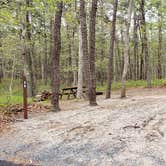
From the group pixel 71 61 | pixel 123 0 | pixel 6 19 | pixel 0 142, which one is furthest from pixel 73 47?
pixel 0 142

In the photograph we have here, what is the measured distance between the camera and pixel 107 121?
9.37 m

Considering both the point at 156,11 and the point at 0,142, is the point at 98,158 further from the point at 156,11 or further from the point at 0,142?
the point at 156,11

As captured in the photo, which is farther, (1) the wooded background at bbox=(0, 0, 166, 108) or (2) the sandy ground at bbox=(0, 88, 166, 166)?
(1) the wooded background at bbox=(0, 0, 166, 108)

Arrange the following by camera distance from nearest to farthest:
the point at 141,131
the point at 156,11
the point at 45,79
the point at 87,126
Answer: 1. the point at 141,131
2. the point at 87,126
3. the point at 156,11
4. the point at 45,79

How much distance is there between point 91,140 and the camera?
7.51 metres

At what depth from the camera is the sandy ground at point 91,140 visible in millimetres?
6267

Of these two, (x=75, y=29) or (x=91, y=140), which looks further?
(x=75, y=29)

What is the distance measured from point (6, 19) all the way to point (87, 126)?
Result: 5.71 meters

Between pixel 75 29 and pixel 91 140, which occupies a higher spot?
pixel 75 29

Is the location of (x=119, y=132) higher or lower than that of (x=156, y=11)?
lower

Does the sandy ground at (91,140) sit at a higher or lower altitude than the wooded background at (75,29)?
lower

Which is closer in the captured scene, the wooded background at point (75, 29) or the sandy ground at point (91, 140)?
the sandy ground at point (91, 140)

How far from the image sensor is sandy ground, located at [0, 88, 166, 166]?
6267mm

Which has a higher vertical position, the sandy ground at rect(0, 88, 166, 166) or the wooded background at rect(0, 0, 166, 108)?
the wooded background at rect(0, 0, 166, 108)
